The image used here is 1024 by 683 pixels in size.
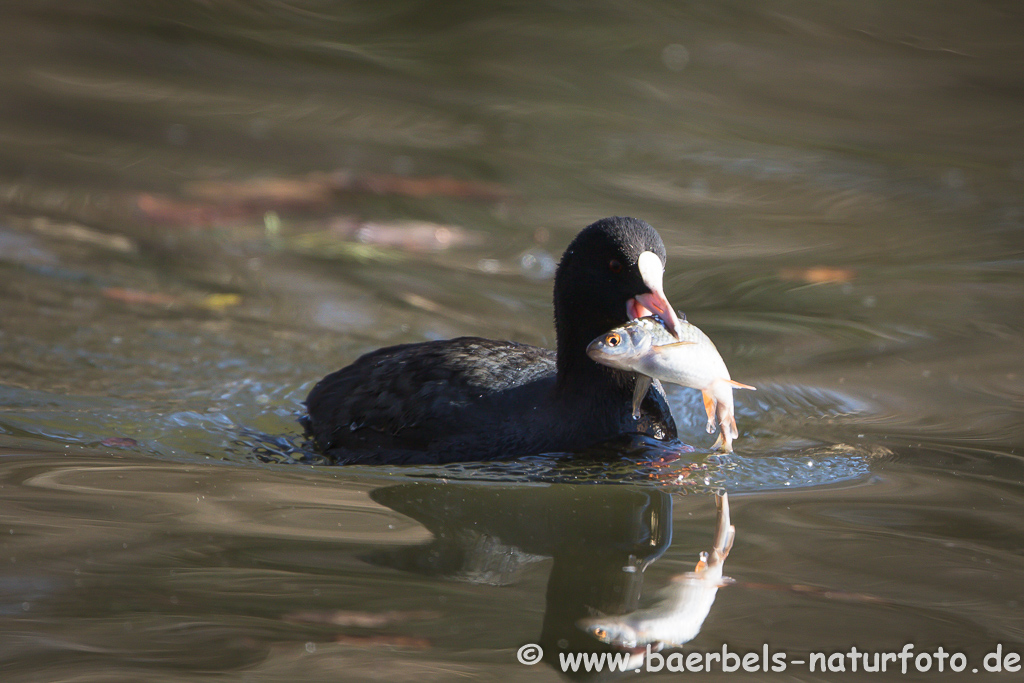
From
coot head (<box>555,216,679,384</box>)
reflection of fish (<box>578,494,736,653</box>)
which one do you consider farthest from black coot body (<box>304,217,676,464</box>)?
reflection of fish (<box>578,494,736,653</box>)

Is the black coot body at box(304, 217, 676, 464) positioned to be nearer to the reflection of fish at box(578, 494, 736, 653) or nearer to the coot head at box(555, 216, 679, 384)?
the coot head at box(555, 216, 679, 384)

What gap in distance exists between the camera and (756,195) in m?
7.86

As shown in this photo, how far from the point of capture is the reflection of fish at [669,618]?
8.93 ft

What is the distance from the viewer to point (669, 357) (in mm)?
3520

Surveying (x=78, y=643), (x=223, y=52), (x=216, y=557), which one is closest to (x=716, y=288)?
(x=216, y=557)

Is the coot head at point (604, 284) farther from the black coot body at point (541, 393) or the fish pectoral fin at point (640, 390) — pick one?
the fish pectoral fin at point (640, 390)

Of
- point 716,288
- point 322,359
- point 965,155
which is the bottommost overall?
point 322,359

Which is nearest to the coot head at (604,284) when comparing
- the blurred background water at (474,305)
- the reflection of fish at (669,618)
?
the blurred background water at (474,305)

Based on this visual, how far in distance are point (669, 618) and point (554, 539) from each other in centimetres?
59

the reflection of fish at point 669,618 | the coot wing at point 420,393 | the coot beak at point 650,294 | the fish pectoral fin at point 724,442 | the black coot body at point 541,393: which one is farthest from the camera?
the coot wing at point 420,393

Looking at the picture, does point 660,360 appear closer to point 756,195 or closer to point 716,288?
point 716,288

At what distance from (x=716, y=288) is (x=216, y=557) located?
12.7 feet

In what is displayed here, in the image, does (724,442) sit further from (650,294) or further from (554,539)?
(554,539)

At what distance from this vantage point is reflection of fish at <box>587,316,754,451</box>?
138 inches
